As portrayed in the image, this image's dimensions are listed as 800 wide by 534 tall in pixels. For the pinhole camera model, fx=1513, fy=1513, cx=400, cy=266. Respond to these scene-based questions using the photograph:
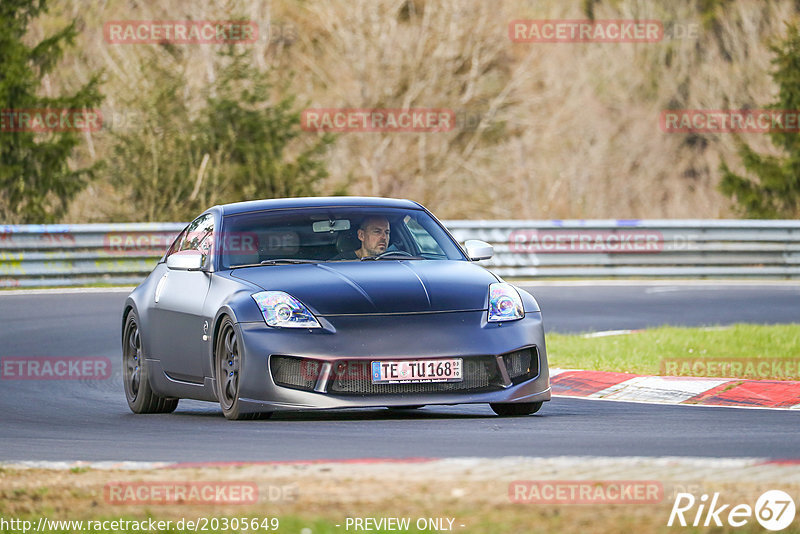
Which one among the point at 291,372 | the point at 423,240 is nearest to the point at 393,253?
the point at 423,240

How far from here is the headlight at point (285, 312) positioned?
8.82 metres

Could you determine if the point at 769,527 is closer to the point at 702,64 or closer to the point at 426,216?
the point at 426,216

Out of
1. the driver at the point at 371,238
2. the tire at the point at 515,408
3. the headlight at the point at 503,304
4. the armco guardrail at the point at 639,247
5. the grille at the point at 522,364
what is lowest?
the armco guardrail at the point at 639,247

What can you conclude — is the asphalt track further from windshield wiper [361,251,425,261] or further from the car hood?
windshield wiper [361,251,425,261]

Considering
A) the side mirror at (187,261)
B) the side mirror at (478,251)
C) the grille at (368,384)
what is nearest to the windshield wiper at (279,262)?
the side mirror at (187,261)

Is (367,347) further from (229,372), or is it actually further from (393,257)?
(393,257)

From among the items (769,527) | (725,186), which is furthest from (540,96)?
(769,527)

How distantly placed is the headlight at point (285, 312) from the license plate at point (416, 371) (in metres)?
0.46

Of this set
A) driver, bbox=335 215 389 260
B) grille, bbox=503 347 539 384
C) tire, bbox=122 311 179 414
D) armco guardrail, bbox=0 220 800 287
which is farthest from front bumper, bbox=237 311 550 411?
armco guardrail, bbox=0 220 800 287

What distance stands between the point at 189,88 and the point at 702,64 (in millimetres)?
24335

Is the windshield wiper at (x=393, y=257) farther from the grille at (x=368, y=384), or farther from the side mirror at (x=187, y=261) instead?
the grille at (x=368, y=384)

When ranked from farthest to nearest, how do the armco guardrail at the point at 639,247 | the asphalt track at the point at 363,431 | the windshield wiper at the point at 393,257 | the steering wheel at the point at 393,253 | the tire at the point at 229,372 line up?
the armco guardrail at the point at 639,247, the steering wheel at the point at 393,253, the windshield wiper at the point at 393,257, the tire at the point at 229,372, the asphalt track at the point at 363,431

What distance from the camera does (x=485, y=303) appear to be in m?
9.09

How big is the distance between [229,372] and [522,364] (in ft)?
5.84
